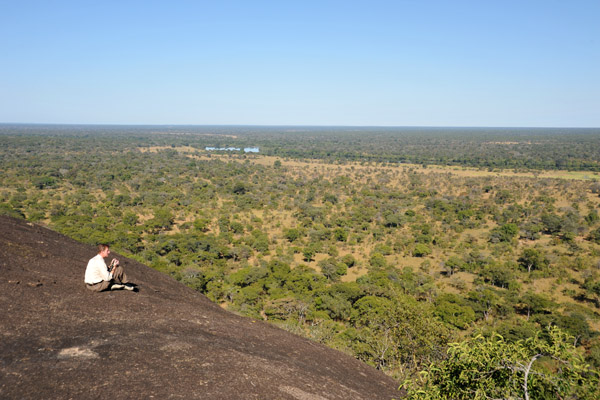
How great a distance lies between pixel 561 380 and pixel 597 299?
97.1 feet

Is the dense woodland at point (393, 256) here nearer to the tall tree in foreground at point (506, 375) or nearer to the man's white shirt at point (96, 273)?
the tall tree in foreground at point (506, 375)

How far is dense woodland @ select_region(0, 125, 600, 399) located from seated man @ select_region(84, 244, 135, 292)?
27.1 feet

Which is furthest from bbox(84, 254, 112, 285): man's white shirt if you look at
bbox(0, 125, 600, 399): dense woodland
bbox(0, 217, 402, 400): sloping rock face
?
bbox(0, 125, 600, 399): dense woodland

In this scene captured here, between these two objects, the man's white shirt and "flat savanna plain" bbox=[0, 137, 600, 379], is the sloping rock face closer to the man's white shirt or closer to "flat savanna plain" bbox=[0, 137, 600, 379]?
the man's white shirt

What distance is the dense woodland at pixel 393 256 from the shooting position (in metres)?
7.52

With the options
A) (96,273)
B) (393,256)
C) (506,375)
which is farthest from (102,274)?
(393,256)

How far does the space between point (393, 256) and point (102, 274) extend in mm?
33052

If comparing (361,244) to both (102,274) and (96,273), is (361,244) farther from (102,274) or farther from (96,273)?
(96,273)

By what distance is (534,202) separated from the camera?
59625 mm

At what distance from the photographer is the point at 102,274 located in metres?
9.82

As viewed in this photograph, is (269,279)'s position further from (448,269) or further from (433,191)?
(433,191)

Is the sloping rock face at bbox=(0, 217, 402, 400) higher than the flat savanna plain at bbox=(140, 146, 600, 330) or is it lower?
higher

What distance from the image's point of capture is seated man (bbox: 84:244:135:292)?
938cm

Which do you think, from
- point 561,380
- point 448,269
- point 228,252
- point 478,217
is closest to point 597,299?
point 448,269
